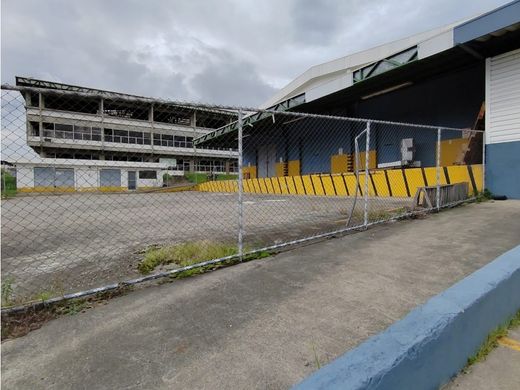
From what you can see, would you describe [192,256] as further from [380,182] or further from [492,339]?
[380,182]

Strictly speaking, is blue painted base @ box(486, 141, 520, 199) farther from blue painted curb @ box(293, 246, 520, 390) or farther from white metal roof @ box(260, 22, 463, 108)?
blue painted curb @ box(293, 246, 520, 390)

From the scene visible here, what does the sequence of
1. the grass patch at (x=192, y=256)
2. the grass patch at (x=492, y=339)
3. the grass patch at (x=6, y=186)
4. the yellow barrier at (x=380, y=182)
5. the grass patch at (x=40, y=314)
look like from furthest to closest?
the yellow barrier at (x=380, y=182), the grass patch at (x=6, y=186), the grass patch at (x=192, y=256), the grass patch at (x=40, y=314), the grass patch at (x=492, y=339)

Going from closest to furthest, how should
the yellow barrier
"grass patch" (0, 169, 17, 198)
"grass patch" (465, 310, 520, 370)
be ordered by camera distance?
"grass patch" (465, 310, 520, 370), "grass patch" (0, 169, 17, 198), the yellow barrier

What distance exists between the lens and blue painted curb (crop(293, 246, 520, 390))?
1.53 metres

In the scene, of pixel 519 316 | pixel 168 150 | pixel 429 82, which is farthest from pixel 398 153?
pixel 168 150

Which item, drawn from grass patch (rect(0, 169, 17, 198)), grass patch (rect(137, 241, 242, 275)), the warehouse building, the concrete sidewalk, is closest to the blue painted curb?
the concrete sidewalk

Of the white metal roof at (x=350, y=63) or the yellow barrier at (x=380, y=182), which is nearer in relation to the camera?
the yellow barrier at (x=380, y=182)

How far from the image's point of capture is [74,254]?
5.08 m

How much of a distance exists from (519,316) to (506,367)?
0.89m

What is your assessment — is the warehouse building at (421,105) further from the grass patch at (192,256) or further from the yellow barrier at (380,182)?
the grass patch at (192,256)

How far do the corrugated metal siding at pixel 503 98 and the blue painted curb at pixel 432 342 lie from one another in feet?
28.9

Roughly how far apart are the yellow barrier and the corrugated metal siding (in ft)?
3.90

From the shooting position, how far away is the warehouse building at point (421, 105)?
30.7 feet

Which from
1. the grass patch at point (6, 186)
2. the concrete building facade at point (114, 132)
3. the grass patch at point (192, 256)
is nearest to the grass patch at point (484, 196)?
the grass patch at point (192, 256)
